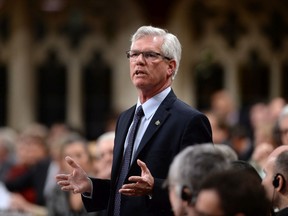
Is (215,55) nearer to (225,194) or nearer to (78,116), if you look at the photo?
(78,116)

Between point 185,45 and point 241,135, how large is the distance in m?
5.10

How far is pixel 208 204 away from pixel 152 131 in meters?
1.34

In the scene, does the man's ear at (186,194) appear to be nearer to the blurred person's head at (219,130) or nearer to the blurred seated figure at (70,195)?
the blurred seated figure at (70,195)

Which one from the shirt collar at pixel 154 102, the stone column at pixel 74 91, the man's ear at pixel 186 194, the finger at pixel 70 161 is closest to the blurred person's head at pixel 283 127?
the shirt collar at pixel 154 102

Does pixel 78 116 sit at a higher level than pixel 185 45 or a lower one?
lower

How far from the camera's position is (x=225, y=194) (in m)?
3.63

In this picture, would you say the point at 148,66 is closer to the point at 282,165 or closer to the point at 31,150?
A: the point at 282,165

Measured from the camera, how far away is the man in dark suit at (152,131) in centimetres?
487

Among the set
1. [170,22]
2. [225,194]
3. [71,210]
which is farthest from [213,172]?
[170,22]

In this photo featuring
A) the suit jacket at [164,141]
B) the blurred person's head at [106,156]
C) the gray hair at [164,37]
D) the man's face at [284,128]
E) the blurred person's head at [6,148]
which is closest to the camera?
the suit jacket at [164,141]

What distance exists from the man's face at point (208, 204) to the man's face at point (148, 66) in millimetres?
1320

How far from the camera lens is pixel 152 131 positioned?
4.96 meters

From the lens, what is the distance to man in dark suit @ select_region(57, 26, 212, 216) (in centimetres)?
487

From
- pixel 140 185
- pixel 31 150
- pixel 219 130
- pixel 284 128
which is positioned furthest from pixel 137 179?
pixel 31 150
